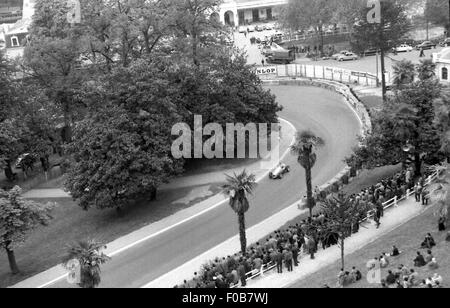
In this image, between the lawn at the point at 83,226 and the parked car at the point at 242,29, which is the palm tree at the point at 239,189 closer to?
the lawn at the point at 83,226

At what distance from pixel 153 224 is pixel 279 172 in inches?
425

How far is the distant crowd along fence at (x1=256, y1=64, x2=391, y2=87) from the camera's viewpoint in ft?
244

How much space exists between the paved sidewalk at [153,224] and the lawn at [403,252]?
8.75 metres

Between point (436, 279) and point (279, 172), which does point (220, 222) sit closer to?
point (279, 172)

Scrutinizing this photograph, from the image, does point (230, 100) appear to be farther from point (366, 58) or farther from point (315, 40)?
point (315, 40)

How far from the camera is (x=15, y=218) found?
39.1 m

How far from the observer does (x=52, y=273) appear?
4038 cm

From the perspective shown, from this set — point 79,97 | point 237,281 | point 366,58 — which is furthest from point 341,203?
point 366,58

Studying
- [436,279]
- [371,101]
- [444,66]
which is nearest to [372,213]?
[436,279]

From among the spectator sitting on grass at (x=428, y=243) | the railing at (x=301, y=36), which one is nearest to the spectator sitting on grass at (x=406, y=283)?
the spectator sitting on grass at (x=428, y=243)

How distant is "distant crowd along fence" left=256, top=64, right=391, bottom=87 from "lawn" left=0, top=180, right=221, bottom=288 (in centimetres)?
3120

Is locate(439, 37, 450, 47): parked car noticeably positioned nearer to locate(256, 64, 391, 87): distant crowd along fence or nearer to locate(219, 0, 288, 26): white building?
locate(256, 64, 391, 87): distant crowd along fence

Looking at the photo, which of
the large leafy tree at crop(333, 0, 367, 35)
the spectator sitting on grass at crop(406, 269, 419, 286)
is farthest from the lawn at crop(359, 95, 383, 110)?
the spectator sitting on grass at crop(406, 269, 419, 286)

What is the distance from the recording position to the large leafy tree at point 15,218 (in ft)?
127
